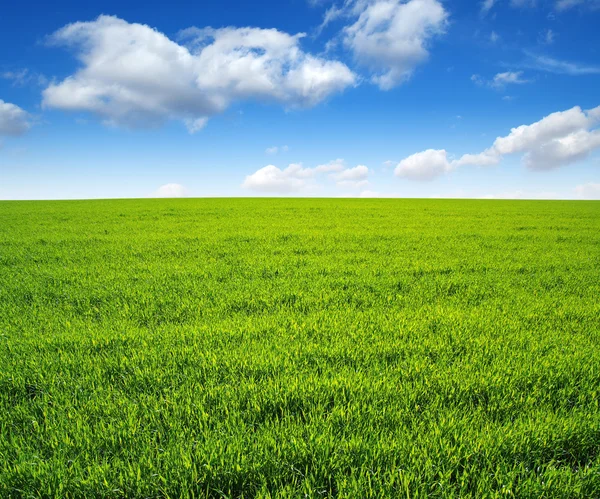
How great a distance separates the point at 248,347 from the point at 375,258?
5823 mm

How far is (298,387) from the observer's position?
121 inches

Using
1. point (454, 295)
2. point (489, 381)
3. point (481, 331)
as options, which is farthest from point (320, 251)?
point (489, 381)

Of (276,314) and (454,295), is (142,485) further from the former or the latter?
(454,295)

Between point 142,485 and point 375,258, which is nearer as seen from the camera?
point 142,485

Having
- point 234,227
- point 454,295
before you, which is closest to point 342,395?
point 454,295

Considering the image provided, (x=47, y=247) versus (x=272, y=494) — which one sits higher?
(x=47, y=247)

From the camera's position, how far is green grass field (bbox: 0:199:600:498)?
7.29 ft

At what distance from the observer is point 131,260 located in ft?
28.2

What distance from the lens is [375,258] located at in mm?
9055

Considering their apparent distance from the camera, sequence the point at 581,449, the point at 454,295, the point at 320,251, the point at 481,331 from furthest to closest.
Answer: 1. the point at 320,251
2. the point at 454,295
3. the point at 481,331
4. the point at 581,449

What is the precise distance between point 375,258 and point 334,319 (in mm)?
4597

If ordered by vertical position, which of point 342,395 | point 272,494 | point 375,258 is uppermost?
point 375,258

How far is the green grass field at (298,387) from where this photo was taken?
2.22 meters

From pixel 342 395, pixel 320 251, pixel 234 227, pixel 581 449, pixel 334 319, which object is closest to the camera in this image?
pixel 581 449
